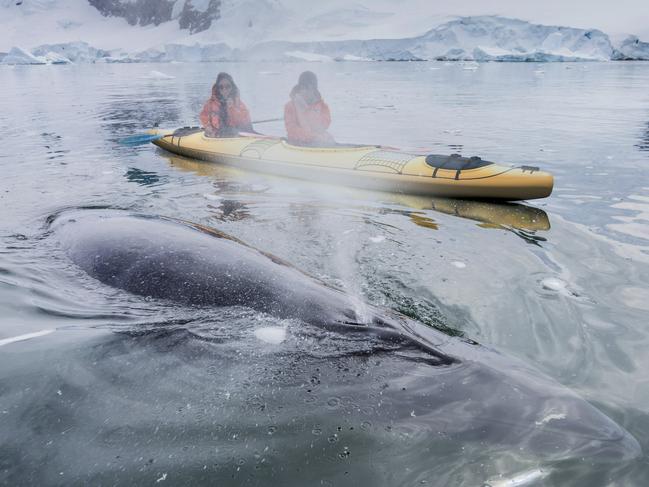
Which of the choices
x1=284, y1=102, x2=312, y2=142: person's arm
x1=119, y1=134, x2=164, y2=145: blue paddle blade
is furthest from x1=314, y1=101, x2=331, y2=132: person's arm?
x1=119, y1=134, x2=164, y2=145: blue paddle blade

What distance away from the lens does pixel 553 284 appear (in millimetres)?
5188

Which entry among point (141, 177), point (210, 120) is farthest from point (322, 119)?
point (141, 177)

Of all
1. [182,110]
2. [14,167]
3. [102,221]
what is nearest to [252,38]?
[182,110]

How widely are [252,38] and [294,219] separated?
114 m

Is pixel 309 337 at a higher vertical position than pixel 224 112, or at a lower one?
lower

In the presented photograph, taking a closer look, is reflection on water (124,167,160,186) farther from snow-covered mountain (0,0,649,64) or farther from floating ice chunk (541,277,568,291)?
snow-covered mountain (0,0,649,64)

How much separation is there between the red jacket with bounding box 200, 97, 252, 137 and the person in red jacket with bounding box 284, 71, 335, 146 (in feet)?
8.93

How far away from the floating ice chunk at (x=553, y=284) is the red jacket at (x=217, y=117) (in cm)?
999

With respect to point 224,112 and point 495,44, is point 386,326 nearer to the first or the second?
point 224,112

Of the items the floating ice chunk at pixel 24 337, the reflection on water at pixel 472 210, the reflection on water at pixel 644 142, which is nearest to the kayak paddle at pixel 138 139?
the reflection on water at pixel 472 210

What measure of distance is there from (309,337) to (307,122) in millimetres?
8743

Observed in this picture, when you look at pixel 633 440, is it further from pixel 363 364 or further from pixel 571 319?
pixel 571 319

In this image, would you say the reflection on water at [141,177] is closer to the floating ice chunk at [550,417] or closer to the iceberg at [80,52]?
the floating ice chunk at [550,417]

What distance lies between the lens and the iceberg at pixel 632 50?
72938 mm
